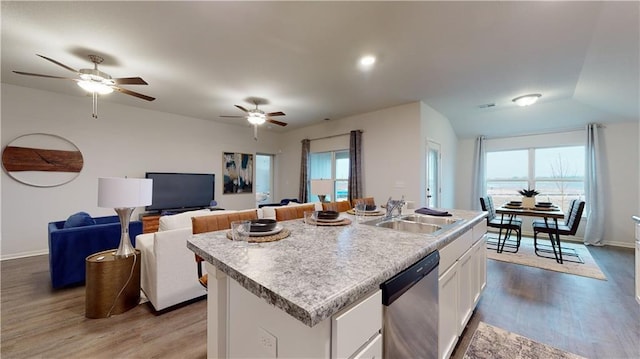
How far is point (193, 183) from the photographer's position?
210 inches

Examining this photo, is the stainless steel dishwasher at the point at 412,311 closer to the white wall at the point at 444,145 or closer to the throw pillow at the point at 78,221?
the white wall at the point at 444,145

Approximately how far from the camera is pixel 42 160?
12.5 ft

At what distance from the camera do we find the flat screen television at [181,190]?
4.79 metres

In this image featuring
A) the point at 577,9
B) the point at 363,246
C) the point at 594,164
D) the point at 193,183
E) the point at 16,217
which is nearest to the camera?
the point at 363,246

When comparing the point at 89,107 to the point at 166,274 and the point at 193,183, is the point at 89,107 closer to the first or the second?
the point at 193,183

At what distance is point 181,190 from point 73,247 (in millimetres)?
2564

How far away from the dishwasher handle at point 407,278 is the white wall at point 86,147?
17.1 feet

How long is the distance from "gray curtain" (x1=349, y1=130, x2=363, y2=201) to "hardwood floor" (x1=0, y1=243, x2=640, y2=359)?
2.71m

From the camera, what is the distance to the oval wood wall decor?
364cm

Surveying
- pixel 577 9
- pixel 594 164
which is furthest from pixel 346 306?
pixel 594 164

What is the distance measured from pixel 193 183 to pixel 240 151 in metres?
1.47

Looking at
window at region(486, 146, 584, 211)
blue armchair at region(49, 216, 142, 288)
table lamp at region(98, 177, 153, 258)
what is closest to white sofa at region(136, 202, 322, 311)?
table lamp at region(98, 177, 153, 258)

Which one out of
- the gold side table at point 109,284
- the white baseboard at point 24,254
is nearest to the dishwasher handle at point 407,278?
the gold side table at point 109,284

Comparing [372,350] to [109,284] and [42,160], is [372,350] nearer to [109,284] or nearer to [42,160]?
[109,284]
